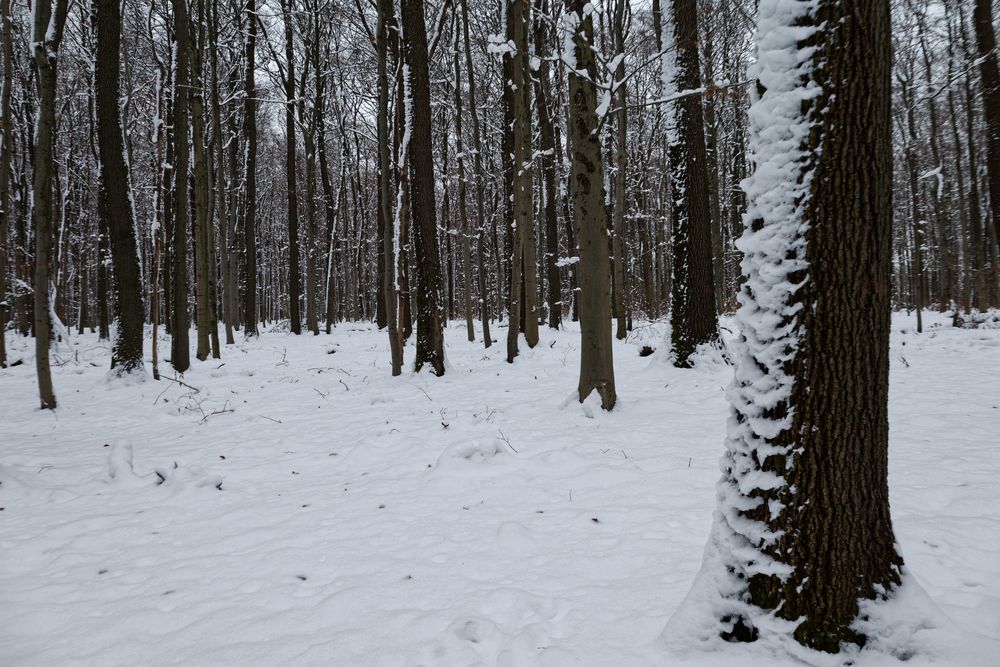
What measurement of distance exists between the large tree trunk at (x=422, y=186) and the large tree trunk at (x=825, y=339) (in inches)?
275

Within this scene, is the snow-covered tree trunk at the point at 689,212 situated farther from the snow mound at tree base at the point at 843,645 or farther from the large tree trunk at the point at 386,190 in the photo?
the snow mound at tree base at the point at 843,645

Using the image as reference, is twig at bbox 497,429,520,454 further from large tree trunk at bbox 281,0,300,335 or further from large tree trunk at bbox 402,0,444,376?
large tree trunk at bbox 281,0,300,335

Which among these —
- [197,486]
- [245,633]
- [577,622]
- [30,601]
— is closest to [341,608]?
[245,633]

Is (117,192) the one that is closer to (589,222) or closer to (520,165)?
(520,165)

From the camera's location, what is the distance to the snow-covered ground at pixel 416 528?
2.00 metres

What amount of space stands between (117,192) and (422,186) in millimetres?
5013

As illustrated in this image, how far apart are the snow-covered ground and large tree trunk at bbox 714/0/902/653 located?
0.27 m

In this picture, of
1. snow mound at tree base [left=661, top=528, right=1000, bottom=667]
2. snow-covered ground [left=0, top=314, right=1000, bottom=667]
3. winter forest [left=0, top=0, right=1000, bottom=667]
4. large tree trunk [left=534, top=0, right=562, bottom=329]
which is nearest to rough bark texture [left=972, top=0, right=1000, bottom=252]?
winter forest [left=0, top=0, right=1000, bottom=667]

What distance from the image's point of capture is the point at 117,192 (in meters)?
8.12

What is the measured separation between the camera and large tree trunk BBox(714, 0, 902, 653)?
67.3 inches

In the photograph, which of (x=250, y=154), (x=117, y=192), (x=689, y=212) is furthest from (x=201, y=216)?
(x=689, y=212)

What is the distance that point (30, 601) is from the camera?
236 cm

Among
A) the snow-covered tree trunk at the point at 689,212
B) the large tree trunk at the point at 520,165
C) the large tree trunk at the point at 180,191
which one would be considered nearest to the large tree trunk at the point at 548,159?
the large tree trunk at the point at 520,165

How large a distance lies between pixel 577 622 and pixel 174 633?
1.72 meters
